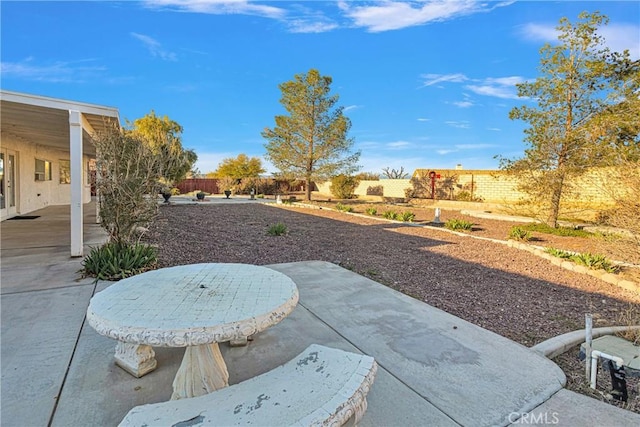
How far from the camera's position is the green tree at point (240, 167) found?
116 feet

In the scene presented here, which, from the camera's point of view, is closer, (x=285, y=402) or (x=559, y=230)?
(x=285, y=402)

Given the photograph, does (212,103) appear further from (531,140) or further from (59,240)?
(531,140)

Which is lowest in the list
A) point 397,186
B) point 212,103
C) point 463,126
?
point 397,186

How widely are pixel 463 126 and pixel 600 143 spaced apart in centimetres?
970

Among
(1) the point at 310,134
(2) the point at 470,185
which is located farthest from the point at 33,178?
(2) the point at 470,185

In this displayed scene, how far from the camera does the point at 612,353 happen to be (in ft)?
9.36

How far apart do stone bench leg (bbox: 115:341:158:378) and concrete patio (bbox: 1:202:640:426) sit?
47mm

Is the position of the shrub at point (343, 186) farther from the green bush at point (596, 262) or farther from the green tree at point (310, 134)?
the green bush at point (596, 262)

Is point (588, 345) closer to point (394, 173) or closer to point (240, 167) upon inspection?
point (394, 173)

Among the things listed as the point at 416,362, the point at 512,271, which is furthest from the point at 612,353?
the point at 512,271

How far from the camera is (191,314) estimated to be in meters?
1.82

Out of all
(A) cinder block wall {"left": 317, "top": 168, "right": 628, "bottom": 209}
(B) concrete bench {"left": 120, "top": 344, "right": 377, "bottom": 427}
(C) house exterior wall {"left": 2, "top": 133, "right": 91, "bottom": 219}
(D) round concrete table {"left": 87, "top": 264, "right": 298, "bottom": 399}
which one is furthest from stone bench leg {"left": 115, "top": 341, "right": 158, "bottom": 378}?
(A) cinder block wall {"left": 317, "top": 168, "right": 628, "bottom": 209}

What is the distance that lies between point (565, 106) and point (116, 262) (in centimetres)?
1231

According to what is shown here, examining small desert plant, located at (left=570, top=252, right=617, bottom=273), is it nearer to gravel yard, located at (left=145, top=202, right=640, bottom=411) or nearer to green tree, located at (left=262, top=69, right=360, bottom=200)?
gravel yard, located at (left=145, top=202, right=640, bottom=411)
